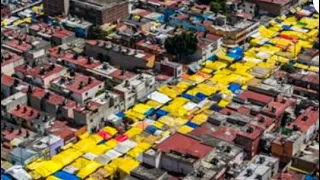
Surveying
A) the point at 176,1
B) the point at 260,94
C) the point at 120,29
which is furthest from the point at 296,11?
the point at 260,94

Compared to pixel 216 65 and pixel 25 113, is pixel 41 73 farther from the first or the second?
pixel 216 65

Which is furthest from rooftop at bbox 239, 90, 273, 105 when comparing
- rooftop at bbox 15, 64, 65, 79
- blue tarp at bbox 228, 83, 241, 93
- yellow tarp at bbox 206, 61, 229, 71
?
rooftop at bbox 15, 64, 65, 79

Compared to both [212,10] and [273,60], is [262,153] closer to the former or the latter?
[273,60]

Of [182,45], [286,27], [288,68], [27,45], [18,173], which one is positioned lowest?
[18,173]

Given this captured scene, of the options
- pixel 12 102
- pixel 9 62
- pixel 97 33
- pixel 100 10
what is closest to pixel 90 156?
pixel 12 102

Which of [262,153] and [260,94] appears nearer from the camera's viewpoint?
[262,153]

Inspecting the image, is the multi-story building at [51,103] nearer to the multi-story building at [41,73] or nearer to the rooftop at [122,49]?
the multi-story building at [41,73]
